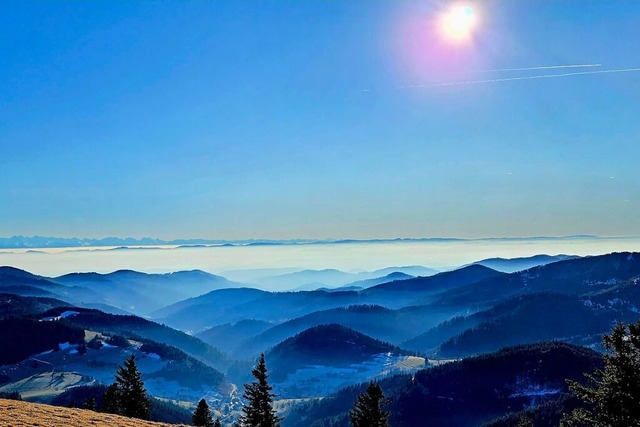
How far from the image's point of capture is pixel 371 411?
151ft

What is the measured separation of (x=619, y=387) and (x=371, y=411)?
87.1 ft

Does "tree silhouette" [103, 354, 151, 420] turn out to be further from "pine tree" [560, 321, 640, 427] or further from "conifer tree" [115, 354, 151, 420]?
"pine tree" [560, 321, 640, 427]

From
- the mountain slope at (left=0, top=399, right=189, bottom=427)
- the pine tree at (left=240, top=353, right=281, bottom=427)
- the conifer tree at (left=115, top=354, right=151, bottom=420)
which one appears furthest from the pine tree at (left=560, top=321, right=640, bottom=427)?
the conifer tree at (left=115, top=354, right=151, bottom=420)

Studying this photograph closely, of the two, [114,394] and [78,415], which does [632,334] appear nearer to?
[78,415]

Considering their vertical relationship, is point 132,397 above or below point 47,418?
below

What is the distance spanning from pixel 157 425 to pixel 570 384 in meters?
26.5

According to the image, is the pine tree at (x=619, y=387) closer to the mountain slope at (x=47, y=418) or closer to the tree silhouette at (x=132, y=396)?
the mountain slope at (x=47, y=418)

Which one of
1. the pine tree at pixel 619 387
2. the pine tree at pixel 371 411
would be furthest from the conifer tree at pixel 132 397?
the pine tree at pixel 619 387

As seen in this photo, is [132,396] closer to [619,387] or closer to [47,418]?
[47,418]

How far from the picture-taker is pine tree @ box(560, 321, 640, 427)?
23.6 metres

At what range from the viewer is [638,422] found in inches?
908

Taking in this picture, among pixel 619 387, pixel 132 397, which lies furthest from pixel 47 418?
pixel 132 397

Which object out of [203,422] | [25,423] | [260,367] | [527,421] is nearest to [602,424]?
[25,423]

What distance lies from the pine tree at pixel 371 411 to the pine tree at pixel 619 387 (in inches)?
924
